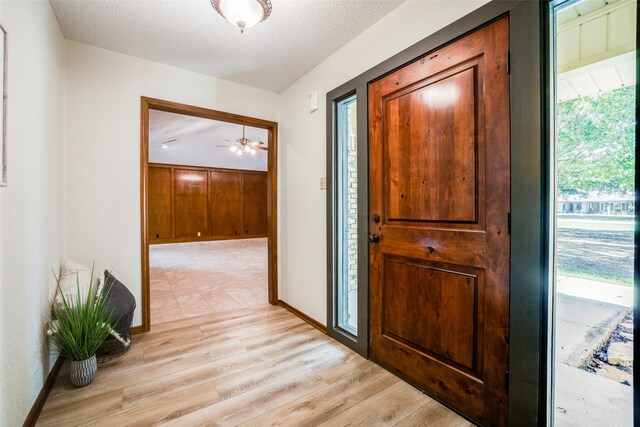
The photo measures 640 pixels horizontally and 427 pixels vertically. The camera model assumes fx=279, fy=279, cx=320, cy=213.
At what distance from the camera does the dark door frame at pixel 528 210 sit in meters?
1.19

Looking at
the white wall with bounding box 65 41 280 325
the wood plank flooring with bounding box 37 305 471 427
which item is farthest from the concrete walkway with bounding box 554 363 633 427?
the white wall with bounding box 65 41 280 325

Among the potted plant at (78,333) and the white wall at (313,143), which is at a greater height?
the white wall at (313,143)

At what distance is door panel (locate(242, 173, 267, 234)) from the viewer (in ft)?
30.4

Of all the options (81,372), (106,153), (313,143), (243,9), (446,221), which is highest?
(243,9)

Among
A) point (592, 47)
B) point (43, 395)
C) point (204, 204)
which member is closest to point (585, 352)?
point (592, 47)

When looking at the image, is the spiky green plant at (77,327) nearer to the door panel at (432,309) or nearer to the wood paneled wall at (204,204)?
the door panel at (432,309)

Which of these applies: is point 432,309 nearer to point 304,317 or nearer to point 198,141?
point 304,317

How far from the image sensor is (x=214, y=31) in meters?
2.11

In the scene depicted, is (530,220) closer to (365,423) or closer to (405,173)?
(405,173)

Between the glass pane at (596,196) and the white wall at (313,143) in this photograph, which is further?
the white wall at (313,143)

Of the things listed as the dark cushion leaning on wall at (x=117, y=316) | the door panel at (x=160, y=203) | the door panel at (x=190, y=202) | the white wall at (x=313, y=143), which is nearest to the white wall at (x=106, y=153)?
the dark cushion leaning on wall at (x=117, y=316)

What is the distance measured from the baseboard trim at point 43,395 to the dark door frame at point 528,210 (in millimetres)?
2332

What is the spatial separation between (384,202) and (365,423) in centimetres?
127

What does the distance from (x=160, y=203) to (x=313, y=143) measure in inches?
268
